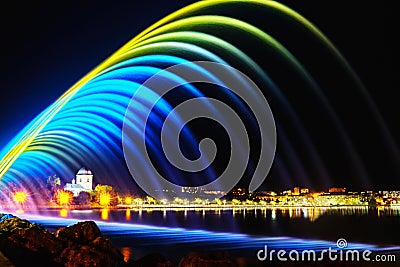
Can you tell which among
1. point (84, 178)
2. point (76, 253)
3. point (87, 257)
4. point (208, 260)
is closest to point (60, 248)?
point (76, 253)

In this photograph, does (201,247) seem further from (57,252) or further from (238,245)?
(57,252)

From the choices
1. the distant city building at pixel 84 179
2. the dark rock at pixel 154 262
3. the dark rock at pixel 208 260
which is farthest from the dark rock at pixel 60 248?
the distant city building at pixel 84 179

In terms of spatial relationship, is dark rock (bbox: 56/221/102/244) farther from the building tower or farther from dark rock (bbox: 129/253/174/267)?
the building tower

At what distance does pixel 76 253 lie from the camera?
47.8ft

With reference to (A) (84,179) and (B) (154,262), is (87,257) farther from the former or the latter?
(A) (84,179)

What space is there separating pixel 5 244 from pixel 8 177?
66.5 metres

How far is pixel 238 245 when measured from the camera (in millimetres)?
28188

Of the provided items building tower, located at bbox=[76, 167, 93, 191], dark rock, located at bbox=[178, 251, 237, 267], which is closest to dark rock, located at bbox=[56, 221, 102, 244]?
dark rock, located at bbox=[178, 251, 237, 267]

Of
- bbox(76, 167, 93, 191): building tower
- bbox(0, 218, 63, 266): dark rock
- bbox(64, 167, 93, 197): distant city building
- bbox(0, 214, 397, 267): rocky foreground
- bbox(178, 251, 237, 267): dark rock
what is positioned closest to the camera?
bbox(178, 251, 237, 267): dark rock

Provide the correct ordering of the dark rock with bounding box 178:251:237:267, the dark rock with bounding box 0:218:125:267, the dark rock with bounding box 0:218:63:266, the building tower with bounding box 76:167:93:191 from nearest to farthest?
the dark rock with bounding box 178:251:237:267
the dark rock with bounding box 0:218:125:267
the dark rock with bounding box 0:218:63:266
the building tower with bounding box 76:167:93:191

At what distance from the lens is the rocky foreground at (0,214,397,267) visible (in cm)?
1305

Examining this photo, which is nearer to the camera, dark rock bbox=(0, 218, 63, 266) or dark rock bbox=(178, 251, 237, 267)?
dark rock bbox=(178, 251, 237, 267)

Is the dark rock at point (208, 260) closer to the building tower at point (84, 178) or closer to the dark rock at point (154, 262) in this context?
the dark rock at point (154, 262)

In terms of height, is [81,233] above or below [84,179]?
below
